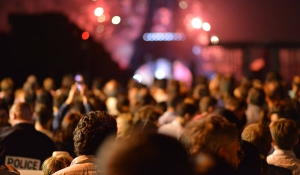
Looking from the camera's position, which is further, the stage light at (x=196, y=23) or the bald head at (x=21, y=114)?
the stage light at (x=196, y=23)

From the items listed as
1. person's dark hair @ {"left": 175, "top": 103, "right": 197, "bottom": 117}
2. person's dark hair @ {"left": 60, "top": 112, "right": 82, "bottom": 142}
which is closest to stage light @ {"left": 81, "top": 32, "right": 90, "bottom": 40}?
person's dark hair @ {"left": 175, "top": 103, "right": 197, "bottom": 117}

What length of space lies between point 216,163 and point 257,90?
649 centimetres

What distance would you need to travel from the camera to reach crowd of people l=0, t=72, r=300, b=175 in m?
2.66

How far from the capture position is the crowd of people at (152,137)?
2.66m

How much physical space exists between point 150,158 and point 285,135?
3402mm

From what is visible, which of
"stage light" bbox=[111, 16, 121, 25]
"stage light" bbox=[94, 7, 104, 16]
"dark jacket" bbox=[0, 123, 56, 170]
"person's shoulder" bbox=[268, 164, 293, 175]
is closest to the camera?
"person's shoulder" bbox=[268, 164, 293, 175]

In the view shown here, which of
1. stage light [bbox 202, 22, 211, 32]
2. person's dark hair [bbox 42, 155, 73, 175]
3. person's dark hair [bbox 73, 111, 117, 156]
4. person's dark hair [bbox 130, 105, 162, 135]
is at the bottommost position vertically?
person's dark hair [bbox 130, 105, 162, 135]

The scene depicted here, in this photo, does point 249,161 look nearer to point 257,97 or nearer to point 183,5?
point 257,97

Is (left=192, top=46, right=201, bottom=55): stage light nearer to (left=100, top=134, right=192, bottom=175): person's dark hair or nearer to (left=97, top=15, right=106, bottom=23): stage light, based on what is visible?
(left=97, top=15, right=106, bottom=23): stage light

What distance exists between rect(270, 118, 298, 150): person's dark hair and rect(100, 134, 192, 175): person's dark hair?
10.8 feet

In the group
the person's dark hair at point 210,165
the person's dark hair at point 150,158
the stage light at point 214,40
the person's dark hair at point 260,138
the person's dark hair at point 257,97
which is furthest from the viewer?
the stage light at point 214,40

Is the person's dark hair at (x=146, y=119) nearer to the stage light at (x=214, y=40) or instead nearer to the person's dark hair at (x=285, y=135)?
the person's dark hair at (x=285, y=135)

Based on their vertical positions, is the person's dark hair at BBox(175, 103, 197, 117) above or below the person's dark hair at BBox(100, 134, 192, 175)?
below

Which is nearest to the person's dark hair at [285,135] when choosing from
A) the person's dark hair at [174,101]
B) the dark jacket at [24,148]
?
the dark jacket at [24,148]
